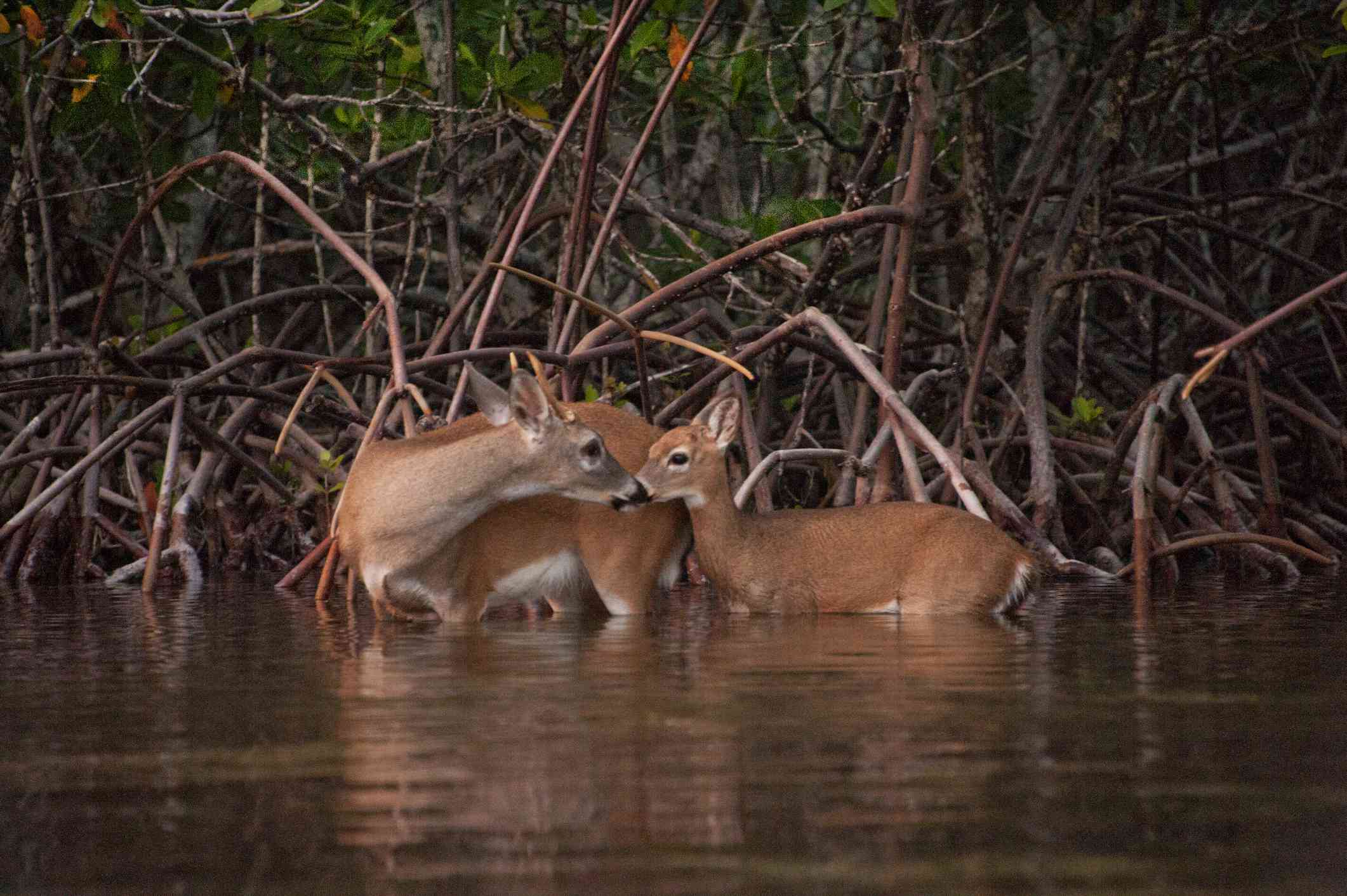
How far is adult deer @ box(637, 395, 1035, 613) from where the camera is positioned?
6465mm

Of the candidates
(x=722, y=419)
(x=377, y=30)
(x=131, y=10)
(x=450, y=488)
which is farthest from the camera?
(x=377, y=30)

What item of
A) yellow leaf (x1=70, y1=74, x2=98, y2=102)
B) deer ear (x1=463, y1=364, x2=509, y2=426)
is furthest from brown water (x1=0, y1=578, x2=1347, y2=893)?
yellow leaf (x1=70, y1=74, x2=98, y2=102)

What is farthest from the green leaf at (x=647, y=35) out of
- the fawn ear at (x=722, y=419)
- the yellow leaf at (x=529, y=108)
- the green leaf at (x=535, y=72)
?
the fawn ear at (x=722, y=419)

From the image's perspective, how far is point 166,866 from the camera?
2.42 m

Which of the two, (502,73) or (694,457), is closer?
(694,457)

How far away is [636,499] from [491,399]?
60 centimetres

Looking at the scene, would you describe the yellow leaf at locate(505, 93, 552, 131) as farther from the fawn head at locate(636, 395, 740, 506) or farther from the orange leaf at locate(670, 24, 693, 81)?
the fawn head at locate(636, 395, 740, 506)

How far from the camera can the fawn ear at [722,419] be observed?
22.3 ft

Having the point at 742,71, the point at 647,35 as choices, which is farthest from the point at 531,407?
the point at 742,71

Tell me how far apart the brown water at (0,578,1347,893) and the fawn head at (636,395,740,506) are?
1305 mm

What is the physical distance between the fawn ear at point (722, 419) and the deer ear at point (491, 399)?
0.72m

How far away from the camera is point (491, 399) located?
645cm

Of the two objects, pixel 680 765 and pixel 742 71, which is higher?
pixel 742 71

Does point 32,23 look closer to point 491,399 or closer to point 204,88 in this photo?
point 204,88
